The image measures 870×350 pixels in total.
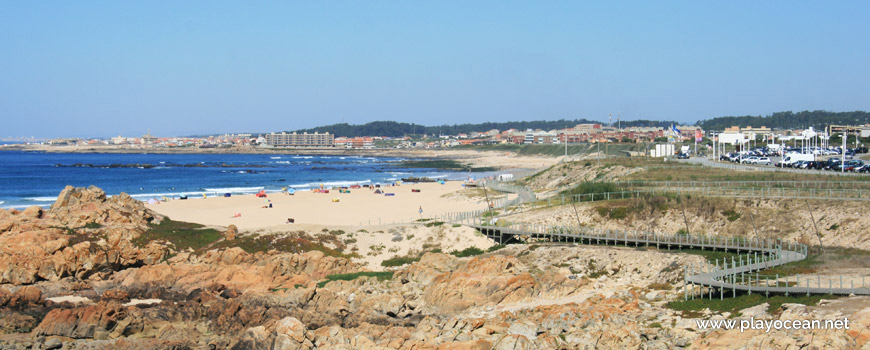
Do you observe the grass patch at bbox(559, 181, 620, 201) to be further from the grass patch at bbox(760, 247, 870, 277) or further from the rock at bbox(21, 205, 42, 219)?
the rock at bbox(21, 205, 42, 219)

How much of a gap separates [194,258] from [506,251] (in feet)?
46.4

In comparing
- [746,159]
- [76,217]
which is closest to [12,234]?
[76,217]

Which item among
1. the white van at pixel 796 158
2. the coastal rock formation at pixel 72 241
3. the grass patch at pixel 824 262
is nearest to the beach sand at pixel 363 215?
the coastal rock formation at pixel 72 241

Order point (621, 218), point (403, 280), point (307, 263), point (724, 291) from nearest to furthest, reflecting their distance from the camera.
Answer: point (724, 291) → point (403, 280) → point (307, 263) → point (621, 218)

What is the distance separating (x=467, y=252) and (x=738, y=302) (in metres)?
16.1

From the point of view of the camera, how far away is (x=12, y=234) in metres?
30.5

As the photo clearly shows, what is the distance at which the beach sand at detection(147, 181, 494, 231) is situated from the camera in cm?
4862

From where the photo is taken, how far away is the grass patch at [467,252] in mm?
35000

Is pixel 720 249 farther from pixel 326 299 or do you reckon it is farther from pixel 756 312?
pixel 326 299

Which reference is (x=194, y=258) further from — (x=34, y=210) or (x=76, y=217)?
(x=34, y=210)

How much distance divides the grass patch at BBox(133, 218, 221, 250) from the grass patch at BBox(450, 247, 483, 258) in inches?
458

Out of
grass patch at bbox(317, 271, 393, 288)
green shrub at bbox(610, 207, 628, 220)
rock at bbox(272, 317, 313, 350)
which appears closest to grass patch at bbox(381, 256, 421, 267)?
grass patch at bbox(317, 271, 393, 288)

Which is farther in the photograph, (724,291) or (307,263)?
(307,263)

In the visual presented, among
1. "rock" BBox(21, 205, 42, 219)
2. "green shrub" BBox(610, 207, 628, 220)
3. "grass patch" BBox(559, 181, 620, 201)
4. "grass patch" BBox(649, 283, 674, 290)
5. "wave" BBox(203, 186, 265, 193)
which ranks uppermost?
"rock" BBox(21, 205, 42, 219)
